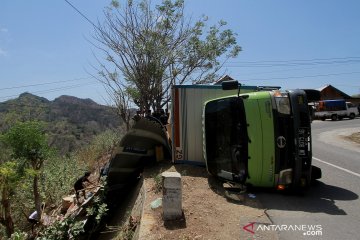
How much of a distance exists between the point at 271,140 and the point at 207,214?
2.17m

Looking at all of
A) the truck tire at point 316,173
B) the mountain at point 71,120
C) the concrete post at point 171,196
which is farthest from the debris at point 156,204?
the mountain at point 71,120

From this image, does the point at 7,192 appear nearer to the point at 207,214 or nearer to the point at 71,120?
the point at 207,214

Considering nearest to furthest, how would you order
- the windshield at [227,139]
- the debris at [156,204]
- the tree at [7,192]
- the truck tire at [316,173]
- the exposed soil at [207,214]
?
the exposed soil at [207,214] → the debris at [156,204] → the windshield at [227,139] → the truck tire at [316,173] → the tree at [7,192]

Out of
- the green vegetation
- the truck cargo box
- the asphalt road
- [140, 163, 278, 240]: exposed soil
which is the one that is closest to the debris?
[140, 163, 278, 240]: exposed soil

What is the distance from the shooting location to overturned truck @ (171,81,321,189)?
301 inches

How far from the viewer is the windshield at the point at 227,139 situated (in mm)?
8031

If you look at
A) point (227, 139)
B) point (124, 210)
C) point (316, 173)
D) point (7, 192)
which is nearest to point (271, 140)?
point (227, 139)

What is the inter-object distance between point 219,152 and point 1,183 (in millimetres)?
8343

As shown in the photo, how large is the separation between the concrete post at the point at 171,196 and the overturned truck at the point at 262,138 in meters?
2.23

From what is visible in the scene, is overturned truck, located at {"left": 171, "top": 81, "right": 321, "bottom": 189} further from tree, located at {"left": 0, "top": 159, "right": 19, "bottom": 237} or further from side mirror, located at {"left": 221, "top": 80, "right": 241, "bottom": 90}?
tree, located at {"left": 0, "top": 159, "right": 19, "bottom": 237}

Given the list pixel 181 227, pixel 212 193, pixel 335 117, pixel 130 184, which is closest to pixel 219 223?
pixel 181 227

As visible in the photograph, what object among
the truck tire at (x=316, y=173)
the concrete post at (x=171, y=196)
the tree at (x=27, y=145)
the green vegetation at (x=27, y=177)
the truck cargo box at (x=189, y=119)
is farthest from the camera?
the tree at (x=27, y=145)

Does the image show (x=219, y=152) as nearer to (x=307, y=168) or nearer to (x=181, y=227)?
(x=307, y=168)

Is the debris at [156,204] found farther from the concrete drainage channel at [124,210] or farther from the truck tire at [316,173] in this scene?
the truck tire at [316,173]
